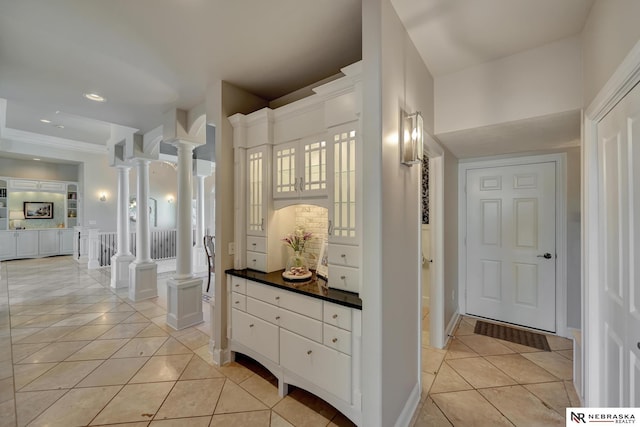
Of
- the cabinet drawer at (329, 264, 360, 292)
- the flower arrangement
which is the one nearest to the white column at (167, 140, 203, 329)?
the flower arrangement

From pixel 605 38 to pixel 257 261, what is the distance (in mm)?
2825

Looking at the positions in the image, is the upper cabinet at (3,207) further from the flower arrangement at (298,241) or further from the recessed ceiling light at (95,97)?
the flower arrangement at (298,241)

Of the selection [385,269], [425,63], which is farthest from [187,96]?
[385,269]

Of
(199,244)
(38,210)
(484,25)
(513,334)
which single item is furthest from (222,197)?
(38,210)

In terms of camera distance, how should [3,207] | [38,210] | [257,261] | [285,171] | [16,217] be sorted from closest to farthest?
[285,171] < [257,261] < [3,207] < [16,217] < [38,210]

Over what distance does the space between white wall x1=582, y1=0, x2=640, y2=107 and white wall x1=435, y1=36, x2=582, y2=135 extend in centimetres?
11

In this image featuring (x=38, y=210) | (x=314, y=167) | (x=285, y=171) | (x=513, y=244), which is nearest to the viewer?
(x=314, y=167)

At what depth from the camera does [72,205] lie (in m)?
8.66

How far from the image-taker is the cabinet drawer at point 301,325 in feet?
6.10

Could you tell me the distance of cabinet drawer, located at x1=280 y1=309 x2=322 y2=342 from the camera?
1.86 meters

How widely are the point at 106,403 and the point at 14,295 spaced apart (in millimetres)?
4465

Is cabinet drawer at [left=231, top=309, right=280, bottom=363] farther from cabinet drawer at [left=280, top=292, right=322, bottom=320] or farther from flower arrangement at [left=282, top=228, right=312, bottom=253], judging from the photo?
flower arrangement at [left=282, top=228, right=312, bottom=253]

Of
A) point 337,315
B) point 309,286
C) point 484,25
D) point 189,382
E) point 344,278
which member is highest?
point 484,25

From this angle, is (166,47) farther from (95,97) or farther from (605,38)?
(605,38)
